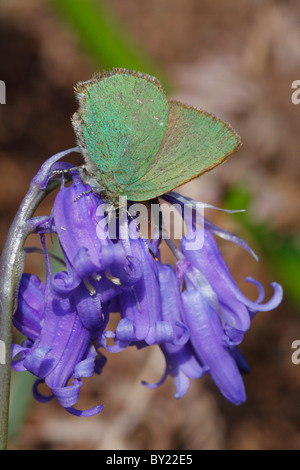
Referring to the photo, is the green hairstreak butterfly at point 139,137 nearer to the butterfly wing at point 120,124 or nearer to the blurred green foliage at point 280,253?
the butterfly wing at point 120,124

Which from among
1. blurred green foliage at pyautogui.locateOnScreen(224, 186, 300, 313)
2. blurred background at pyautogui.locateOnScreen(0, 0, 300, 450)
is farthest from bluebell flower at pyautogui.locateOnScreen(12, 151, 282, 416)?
blurred green foliage at pyautogui.locateOnScreen(224, 186, 300, 313)

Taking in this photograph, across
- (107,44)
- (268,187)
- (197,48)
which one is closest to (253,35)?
(197,48)

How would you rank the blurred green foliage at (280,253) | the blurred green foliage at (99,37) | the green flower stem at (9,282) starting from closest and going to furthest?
the green flower stem at (9,282), the blurred green foliage at (280,253), the blurred green foliage at (99,37)

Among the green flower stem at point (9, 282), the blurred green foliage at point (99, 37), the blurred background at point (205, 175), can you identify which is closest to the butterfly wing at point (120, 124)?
the green flower stem at point (9, 282)

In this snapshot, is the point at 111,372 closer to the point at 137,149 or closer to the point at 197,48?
the point at 137,149

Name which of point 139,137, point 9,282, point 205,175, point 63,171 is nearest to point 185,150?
point 139,137

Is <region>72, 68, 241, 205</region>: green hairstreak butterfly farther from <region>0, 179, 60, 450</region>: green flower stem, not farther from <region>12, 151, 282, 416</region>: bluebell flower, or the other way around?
<region>0, 179, 60, 450</region>: green flower stem
